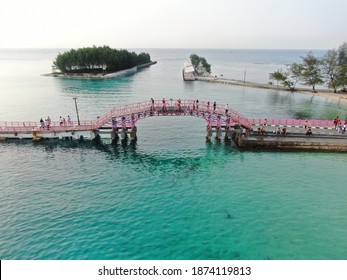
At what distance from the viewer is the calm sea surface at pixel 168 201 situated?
69.0 ft

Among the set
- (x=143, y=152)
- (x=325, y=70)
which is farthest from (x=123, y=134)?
(x=325, y=70)

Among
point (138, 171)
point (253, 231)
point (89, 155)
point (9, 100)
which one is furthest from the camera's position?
point (9, 100)

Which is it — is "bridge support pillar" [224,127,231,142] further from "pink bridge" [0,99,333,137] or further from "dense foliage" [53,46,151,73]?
"dense foliage" [53,46,151,73]

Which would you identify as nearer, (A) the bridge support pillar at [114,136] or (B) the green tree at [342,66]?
(A) the bridge support pillar at [114,136]

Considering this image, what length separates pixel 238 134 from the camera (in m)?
43.1

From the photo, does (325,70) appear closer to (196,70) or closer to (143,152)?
(196,70)

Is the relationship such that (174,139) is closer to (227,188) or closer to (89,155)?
(89,155)

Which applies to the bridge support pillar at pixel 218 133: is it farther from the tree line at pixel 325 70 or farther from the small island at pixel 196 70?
the small island at pixel 196 70

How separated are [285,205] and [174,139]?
23.8 metres

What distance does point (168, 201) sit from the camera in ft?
89.1

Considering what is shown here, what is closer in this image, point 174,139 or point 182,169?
point 182,169

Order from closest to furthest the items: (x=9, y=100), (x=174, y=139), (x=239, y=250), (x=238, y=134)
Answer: (x=239, y=250) < (x=238, y=134) < (x=174, y=139) < (x=9, y=100)

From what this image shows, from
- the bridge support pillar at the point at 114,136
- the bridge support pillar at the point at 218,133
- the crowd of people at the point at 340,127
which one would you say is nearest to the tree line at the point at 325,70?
the crowd of people at the point at 340,127

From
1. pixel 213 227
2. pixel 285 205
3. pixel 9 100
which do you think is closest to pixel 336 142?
pixel 285 205
